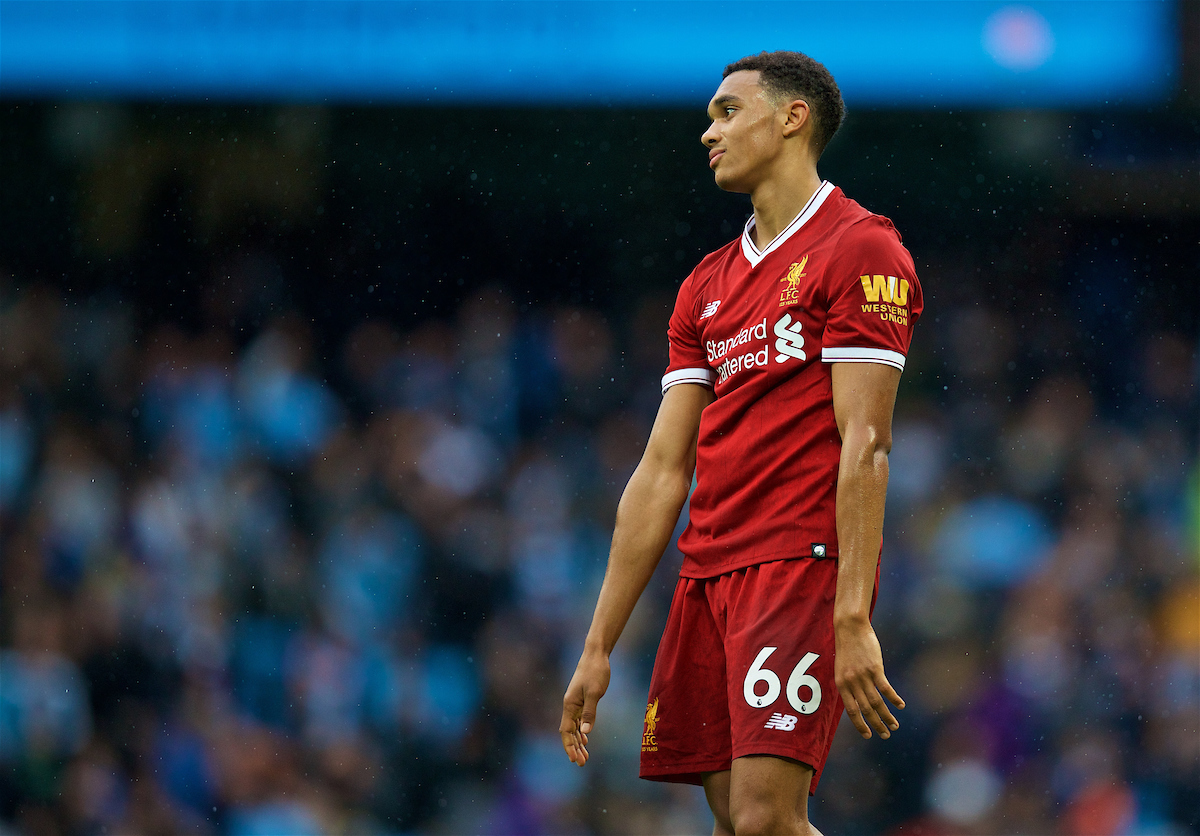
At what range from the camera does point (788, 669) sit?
2.64 metres

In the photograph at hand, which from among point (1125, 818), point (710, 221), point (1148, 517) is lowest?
point (1125, 818)

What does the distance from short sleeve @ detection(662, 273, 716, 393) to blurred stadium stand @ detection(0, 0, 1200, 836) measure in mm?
4064

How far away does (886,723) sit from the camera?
2547 mm

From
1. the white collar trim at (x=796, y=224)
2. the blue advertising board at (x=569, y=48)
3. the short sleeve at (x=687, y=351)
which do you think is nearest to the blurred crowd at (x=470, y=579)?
the blue advertising board at (x=569, y=48)

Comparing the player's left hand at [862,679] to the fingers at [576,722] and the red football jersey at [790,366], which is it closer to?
the red football jersey at [790,366]

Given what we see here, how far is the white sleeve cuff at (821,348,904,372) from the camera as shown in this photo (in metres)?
2.67

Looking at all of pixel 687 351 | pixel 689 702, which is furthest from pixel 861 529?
pixel 687 351

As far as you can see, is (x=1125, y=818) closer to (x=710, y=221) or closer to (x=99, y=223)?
(x=710, y=221)

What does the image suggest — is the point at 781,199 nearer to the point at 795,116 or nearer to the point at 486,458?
the point at 795,116

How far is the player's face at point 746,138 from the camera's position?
299 cm

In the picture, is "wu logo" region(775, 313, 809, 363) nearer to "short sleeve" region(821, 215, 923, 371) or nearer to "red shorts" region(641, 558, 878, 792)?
"short sleeve" region(821, 215, 923, 371)

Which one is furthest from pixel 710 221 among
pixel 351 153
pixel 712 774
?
pixel 712 774

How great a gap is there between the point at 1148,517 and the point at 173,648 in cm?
546

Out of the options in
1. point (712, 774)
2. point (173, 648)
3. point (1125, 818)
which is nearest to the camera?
point (712, 774)
